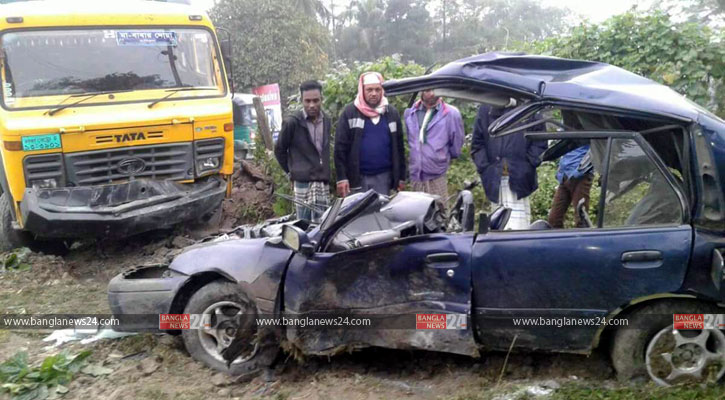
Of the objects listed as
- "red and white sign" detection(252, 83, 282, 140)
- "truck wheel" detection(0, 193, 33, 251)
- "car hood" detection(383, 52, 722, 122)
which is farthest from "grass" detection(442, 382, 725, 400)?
"red and white sign" detection(252, 83, 282, 140)

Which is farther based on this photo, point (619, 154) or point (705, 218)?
point (619, 154)

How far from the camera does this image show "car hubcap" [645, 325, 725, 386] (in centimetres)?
301

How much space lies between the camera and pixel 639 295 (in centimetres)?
298

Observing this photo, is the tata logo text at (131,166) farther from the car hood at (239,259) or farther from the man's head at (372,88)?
the car hood at (239,259)

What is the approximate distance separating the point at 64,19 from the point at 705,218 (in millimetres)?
6311

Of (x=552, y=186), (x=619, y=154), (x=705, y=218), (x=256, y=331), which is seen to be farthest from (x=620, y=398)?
(x=552, y=186)

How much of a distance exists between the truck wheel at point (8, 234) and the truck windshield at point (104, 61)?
1.46 meters

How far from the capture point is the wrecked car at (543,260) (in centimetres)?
299

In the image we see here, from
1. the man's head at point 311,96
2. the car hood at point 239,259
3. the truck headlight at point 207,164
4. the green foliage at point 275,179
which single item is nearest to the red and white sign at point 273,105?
the green foliage at point 275,179

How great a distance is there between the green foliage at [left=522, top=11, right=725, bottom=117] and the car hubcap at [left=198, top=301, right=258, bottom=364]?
585cm

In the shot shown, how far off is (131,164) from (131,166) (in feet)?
0.07

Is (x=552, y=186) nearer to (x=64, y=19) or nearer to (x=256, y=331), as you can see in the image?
(x=256, y=331)

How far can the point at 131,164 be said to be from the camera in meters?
6.42

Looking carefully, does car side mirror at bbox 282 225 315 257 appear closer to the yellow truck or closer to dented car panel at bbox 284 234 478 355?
dented car panel at bbox 284 234 478 355
